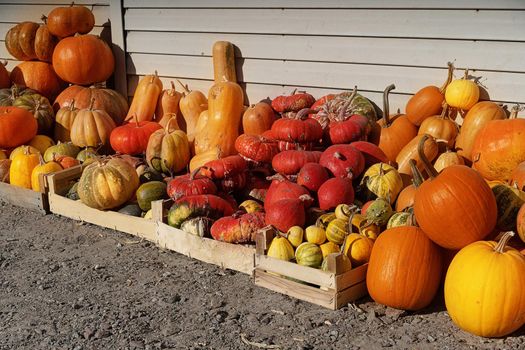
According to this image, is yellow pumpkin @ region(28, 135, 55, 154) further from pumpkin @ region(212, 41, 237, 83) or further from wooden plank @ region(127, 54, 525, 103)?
pumpkin @ region(212, 41, 237, 83)

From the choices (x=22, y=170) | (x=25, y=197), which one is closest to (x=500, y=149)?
(x=25, y=197)

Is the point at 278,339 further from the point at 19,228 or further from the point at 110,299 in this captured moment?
the point at 19,228

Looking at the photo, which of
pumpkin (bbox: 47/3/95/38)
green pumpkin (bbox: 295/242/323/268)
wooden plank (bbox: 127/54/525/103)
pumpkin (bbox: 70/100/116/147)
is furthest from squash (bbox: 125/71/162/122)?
green pumpkin (bbox: 295/242/323/268)

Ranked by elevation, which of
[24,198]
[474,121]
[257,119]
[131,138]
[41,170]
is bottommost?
[24,198]

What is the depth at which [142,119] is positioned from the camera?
25.2 ft

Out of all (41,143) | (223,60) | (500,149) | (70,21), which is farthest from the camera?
(70,21)

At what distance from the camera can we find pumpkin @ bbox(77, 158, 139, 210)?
5.86 meters

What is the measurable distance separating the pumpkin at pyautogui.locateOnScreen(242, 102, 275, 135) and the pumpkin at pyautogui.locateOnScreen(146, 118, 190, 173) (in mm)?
643

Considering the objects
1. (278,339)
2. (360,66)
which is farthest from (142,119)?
(278,339)

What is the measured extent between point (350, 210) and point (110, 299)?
1.80 meters

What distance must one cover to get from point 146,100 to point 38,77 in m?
1.85

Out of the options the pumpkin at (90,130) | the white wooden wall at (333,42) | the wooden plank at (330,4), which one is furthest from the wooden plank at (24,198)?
the wooden plank at (330,4)

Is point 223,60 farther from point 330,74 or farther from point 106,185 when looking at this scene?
point 106,185

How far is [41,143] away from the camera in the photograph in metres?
7.51
